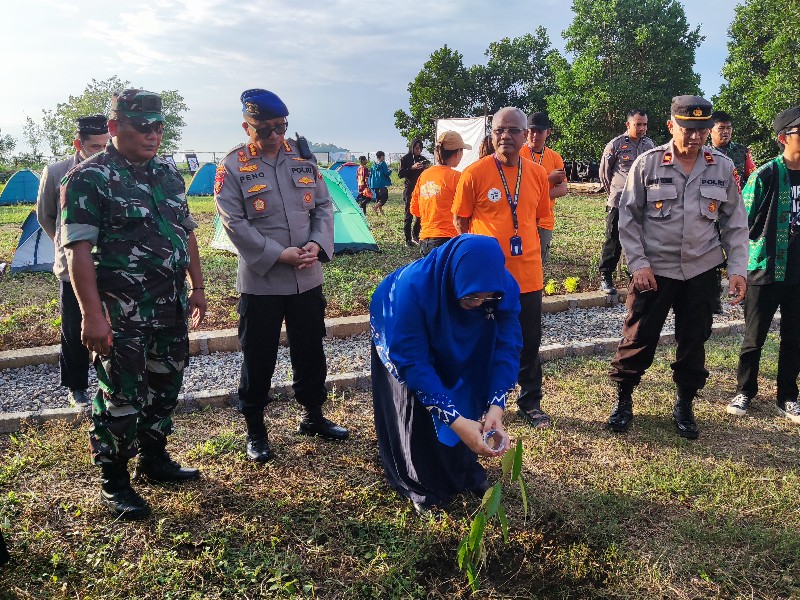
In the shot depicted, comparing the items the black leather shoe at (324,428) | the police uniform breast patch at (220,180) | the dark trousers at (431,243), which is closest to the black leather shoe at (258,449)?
the black leather shoe at (324,428)

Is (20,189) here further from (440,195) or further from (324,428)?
(324,428)

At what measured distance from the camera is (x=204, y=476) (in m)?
3.17

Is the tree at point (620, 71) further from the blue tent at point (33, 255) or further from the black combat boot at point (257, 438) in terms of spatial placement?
the black combat boot at point (257, 438)

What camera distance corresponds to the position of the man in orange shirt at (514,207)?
3.56 m

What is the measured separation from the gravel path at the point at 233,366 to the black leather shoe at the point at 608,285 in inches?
15.4

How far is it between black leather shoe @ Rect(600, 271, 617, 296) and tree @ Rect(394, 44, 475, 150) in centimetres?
3299

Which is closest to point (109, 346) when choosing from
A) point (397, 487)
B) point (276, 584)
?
point (276, 584)

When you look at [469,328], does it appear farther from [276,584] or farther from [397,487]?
[276,584]

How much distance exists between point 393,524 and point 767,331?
284 cm

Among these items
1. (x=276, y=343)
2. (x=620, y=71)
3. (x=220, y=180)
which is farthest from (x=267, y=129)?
(x=620, y=71)

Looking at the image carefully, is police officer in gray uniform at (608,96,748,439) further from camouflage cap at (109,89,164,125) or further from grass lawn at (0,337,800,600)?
camouflage cap at (109,89,164,125)

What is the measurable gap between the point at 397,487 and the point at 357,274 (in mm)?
4750

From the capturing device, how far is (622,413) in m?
3.73

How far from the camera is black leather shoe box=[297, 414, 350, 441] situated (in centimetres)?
357
